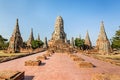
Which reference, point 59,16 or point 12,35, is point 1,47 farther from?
point 59,16

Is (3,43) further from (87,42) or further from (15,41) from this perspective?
(87,42)

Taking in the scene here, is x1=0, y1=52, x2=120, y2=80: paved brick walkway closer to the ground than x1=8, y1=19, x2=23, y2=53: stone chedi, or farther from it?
closer to the ground

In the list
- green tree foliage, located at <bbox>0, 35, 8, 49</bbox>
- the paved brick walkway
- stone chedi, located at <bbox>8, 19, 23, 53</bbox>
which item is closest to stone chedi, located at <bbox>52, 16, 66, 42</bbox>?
stone chedi, located at <bbox>8, 19, 23, 53</bbox>

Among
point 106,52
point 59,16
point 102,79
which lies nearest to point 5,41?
point 59,16

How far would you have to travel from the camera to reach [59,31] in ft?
195

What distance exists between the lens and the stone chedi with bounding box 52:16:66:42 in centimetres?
5824

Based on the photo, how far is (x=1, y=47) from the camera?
8731 cm

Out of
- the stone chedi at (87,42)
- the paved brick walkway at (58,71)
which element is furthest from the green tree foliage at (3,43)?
the paved brick walkway at (58,71)

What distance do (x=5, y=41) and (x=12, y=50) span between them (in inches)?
1447

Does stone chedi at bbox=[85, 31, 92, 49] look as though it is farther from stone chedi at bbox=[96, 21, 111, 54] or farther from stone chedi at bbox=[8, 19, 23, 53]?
stone chedi at bbox=[8, 19, 23, 53]

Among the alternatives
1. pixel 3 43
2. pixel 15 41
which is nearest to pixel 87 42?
pixel 15 41

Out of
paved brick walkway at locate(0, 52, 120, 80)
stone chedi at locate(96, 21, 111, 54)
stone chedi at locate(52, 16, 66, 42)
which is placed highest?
stone chedi at locate(52, 16, 66, 42)

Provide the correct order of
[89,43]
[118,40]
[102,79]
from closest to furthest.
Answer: [102,79] < [118,40] < [89,43]

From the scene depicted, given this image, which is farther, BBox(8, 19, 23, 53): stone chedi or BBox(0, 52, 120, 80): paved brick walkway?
BBox(8, 19, 23, 53): stone chedi
